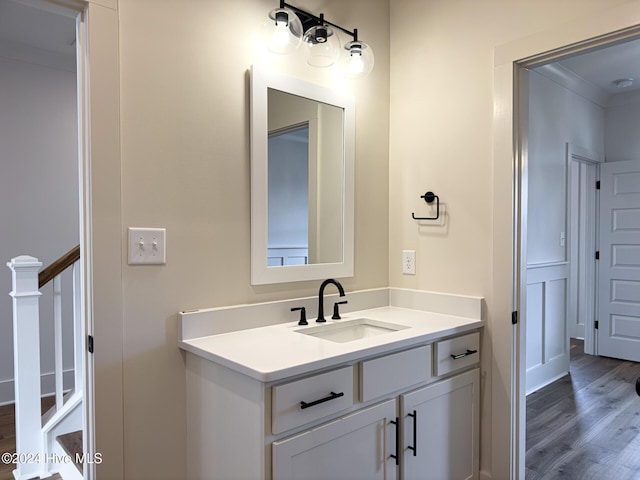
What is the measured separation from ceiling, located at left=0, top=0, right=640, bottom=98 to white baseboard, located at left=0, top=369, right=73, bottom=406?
237 centimetres

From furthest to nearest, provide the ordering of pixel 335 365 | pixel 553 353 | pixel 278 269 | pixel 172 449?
pixel 553 353 < pixel 278 269 < pixel 172 449 < pixel 335 365

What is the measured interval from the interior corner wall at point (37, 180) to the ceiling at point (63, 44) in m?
0.17

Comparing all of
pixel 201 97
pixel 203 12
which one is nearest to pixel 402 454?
pixel 201 97

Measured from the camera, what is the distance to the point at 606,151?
4.42 meters

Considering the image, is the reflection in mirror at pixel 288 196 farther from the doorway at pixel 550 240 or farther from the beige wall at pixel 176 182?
the doorway at pixel 550 240

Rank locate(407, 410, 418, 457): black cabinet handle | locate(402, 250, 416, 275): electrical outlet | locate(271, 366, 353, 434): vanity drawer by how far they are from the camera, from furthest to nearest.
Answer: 1. locate(402, 250, 416, 275): electrical outlet
2. locate(407, 410, 418, 457): black cabinet handle
3. locate(271, 366, 353, 434): vanity drawer

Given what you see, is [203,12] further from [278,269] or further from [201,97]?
[278,269]

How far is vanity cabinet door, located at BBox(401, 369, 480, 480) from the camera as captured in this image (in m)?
1.64

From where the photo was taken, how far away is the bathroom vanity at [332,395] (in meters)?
1.30

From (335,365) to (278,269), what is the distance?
580mm

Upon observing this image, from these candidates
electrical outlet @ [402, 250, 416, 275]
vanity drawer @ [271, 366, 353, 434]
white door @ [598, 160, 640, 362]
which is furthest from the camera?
white door @ [598, 160, 640, 362]

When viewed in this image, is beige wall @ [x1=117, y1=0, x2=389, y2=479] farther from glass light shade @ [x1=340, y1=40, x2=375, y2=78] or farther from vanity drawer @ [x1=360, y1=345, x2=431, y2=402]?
vanity drawer @ [x1=360, y1=345, x2=431, y2=402]

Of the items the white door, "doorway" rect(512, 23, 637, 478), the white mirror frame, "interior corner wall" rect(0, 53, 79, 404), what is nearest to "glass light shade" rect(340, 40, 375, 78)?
the white mirror frame

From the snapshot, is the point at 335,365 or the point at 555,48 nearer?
the point at 335,365
